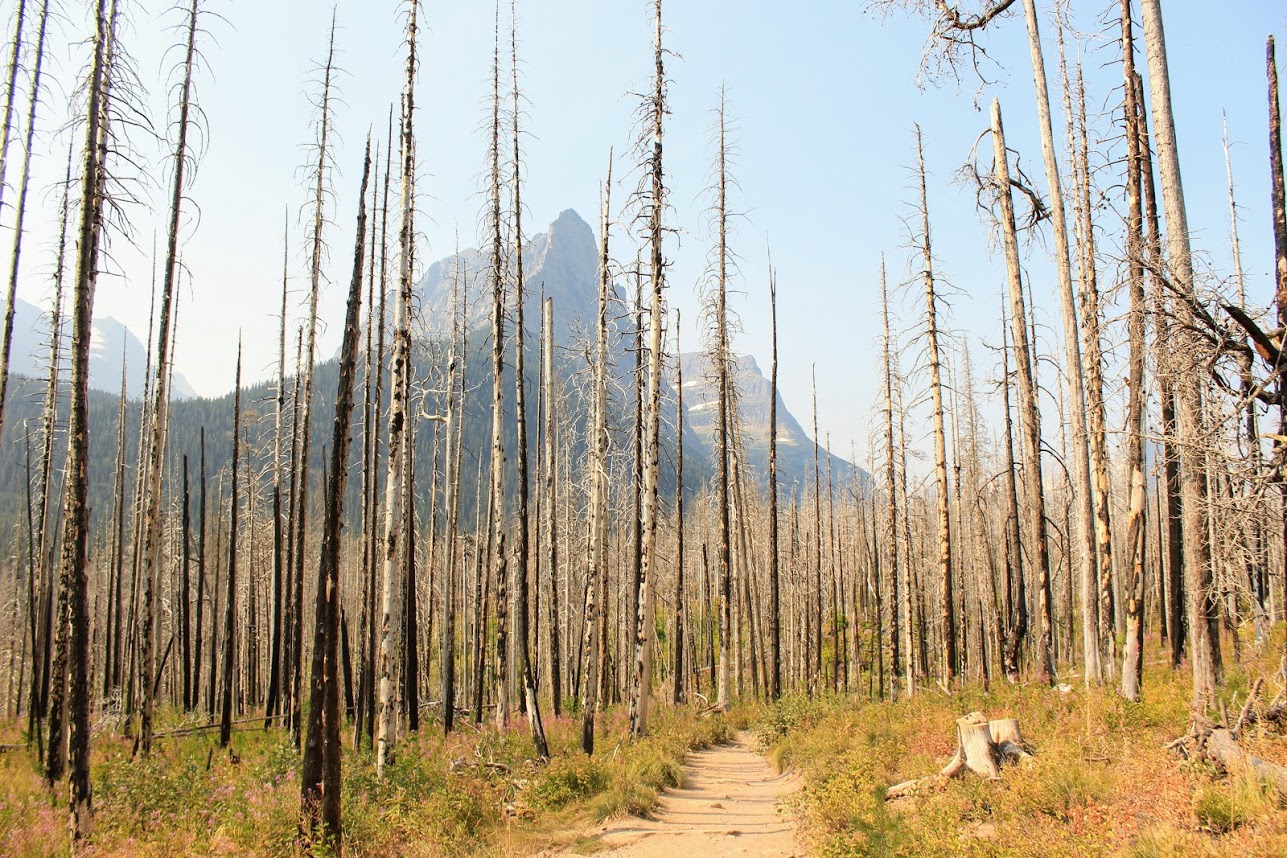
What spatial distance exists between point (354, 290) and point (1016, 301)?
36.8 ft

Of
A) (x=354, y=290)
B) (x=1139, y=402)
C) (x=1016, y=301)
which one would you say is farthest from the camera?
(x=1016, y=301)

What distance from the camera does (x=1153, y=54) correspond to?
8078 mm

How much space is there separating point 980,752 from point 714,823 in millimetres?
3538

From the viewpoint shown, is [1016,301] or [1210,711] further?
[1016,301]

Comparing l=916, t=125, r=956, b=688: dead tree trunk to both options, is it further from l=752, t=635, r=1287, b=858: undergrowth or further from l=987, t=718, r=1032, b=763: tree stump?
l=987, t=718, r=1032, b=763: tree stump

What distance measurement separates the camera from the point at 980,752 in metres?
8.04

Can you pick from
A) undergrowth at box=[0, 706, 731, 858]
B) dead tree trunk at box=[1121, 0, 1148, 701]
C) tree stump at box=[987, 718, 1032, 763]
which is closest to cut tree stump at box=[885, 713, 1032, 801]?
tree stump at box=[987, 718, 1032, 763]

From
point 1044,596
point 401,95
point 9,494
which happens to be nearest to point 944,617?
point 1044,596

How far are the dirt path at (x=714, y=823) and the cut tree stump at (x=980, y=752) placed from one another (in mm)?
1600

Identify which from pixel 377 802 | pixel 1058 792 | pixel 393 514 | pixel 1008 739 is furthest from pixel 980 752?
pixel 393 514

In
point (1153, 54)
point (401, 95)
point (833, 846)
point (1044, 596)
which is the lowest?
point (833, 846)

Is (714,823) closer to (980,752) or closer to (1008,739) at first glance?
(980,752)

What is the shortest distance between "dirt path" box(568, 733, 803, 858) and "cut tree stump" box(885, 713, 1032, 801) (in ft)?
5.25

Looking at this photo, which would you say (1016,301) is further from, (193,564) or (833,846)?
(193,564)
